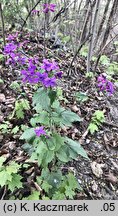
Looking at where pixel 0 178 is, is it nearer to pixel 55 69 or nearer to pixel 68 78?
pixel 55 69

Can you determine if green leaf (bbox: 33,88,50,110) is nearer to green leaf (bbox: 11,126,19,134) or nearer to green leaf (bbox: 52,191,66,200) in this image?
green leaf (bbox: 52,191,66,200)

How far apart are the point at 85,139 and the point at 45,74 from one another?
1.65 metres

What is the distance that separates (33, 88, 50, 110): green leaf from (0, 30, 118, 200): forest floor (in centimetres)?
96

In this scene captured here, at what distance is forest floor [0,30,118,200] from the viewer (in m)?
2.51

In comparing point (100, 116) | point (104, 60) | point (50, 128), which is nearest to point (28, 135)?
point (50, 128)

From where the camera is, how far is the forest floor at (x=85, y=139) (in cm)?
251

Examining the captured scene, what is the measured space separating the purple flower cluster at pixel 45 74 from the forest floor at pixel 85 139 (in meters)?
0.96

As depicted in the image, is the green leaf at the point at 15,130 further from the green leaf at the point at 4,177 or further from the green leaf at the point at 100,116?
the green leaf at the point at 100,116

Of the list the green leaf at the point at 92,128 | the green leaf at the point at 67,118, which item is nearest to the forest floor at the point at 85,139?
the green leaf at the point at 92,128

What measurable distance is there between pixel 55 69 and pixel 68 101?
6.62ft

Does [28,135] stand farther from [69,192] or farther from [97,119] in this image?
[97,119]

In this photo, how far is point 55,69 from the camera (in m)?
1.76

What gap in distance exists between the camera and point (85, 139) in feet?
10.4

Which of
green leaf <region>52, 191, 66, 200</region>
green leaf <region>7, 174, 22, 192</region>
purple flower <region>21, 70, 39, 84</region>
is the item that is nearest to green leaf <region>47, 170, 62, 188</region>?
green leaf <region>52, 191, 66, 200</region>
